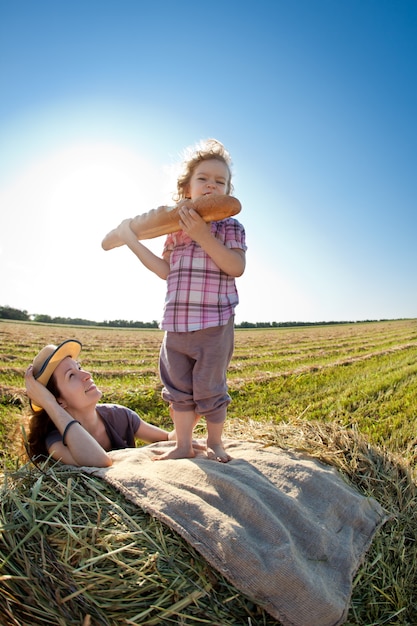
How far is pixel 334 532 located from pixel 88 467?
53.4 inches

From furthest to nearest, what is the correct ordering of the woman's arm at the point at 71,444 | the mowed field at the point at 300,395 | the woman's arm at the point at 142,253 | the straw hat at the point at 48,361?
the mowed field at the point at 300,395, the woman's arm at the point at 142,253, the straw hat at the point at 48,361, the woman's arm at the point at 71,444

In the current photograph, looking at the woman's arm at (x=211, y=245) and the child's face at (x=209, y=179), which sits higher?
the child's face at (x=209, y=179)

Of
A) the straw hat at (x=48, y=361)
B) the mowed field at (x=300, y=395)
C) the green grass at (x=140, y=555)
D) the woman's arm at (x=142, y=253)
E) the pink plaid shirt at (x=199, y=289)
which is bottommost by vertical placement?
the mowed field at (x=300, y=395)

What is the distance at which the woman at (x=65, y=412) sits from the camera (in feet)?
8.12

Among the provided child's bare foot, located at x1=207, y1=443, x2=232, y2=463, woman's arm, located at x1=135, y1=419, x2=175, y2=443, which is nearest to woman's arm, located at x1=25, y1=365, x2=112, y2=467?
child's bare foot, located at x1=207, y1=443, x2=232, y2=463

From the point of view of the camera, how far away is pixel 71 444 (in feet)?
8.07

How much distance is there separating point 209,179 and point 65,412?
6.14ft

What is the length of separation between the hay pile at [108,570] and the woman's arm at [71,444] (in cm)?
15

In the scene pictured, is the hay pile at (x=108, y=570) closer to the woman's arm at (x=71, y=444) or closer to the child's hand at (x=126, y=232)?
the woman's arm at (x=71, y=444)

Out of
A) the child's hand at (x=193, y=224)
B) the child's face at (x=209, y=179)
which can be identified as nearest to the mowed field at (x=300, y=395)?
the child's hand at (x=193, y=224)

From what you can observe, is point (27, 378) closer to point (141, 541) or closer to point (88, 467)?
point (88, 467)

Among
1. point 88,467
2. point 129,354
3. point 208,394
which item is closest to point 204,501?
point 88,467

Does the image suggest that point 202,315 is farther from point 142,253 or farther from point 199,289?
point 142,253

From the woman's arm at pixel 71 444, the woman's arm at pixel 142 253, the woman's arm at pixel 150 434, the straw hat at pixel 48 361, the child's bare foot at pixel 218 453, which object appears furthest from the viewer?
the woman's arm at pixel 150 434
